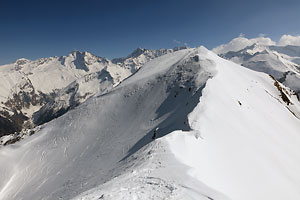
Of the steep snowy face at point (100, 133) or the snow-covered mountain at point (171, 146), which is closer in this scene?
the snow-covered mountain at point (171, 146)

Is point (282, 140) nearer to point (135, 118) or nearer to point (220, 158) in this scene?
point (220, 158)

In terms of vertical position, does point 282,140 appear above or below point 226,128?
below

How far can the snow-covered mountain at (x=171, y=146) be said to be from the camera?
42.0 ft

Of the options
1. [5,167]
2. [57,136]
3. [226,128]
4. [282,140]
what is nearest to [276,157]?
[226,128]

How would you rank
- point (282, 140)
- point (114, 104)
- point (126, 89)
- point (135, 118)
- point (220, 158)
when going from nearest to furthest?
point (220, 158), point (282, 140), point (135, 118), point (114, 104), point (126, 89)

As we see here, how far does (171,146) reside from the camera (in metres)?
16.8

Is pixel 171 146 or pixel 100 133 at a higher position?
pixel 171 146

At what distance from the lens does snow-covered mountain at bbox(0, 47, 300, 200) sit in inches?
504

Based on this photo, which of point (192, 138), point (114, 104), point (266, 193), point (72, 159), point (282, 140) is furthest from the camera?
point (114, 104)

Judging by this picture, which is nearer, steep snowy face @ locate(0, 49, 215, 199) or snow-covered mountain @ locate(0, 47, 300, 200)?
snow-covered mountain @ locate(0, 47, 300, 200)

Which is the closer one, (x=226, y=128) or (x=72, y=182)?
(x=226, y=128)

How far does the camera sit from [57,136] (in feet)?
169

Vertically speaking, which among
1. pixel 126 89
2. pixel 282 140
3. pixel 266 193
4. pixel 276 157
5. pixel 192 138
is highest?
pixel 126 89

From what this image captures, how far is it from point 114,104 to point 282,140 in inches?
1497
